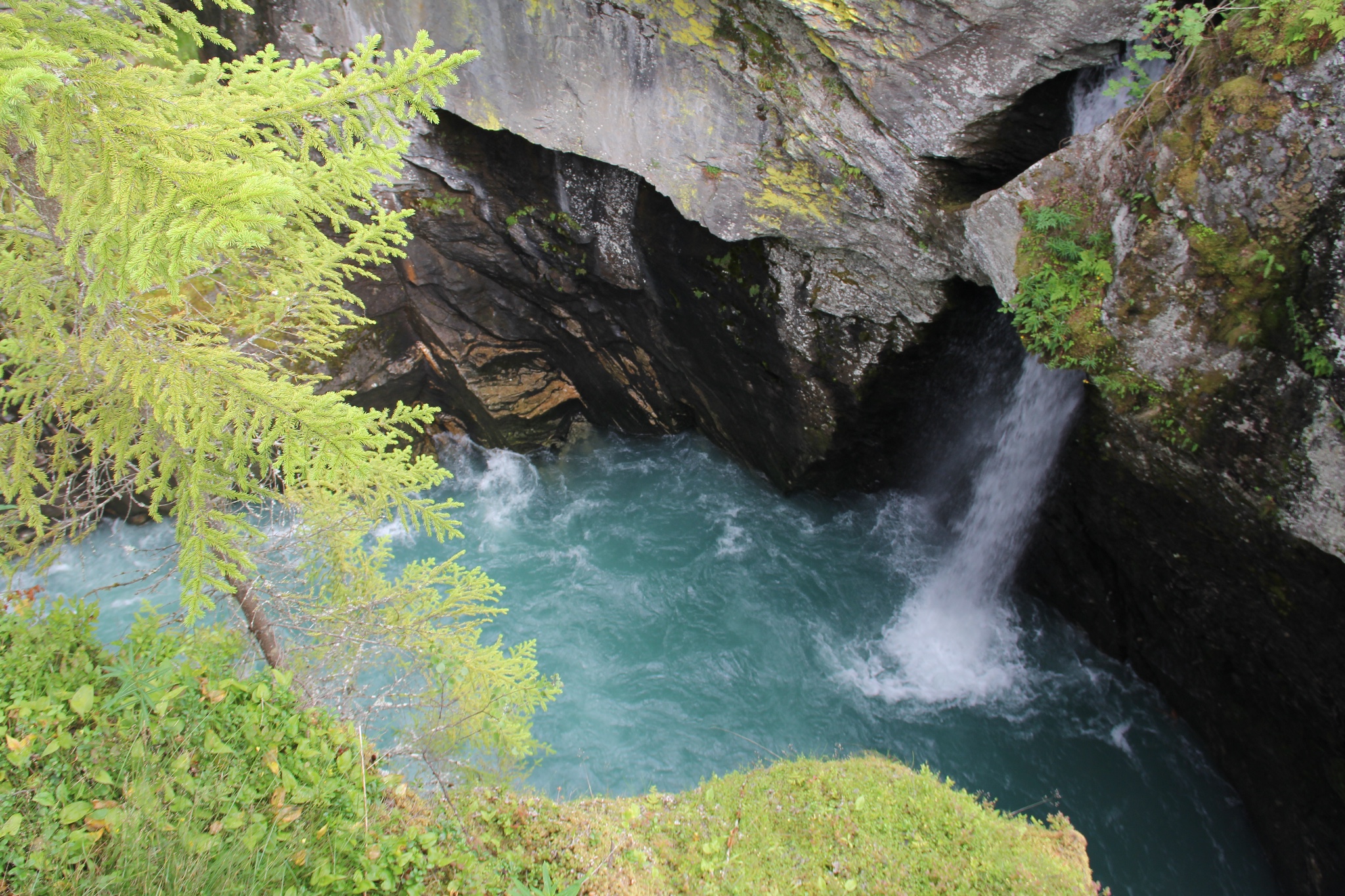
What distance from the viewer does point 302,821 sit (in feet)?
14.7

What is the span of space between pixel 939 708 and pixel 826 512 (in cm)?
453

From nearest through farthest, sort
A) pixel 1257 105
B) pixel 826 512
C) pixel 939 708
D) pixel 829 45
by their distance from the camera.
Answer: pixel 1257 105 < pixel 829 45 < pixel 939 708 < pixel 826 512

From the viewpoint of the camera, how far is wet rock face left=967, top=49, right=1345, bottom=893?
5.95 m

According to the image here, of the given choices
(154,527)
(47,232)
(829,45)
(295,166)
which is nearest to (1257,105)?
(829,45)

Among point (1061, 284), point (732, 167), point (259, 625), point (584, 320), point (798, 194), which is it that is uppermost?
point (732, 167)

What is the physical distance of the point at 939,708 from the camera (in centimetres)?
1073

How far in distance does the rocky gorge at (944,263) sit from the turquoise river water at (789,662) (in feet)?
2.62

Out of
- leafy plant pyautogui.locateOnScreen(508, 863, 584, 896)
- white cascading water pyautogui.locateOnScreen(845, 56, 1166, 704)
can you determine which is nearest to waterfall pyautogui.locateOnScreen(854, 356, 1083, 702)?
white cascading water pyautogui.locateOnScreen(845, 56, 1166, 704)

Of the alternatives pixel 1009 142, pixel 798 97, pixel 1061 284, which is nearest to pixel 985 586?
pixel 1061 284

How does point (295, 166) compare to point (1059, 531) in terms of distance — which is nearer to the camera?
point (295, 166)

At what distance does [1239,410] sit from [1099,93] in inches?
162

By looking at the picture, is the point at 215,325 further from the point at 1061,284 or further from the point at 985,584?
the point at 985,584

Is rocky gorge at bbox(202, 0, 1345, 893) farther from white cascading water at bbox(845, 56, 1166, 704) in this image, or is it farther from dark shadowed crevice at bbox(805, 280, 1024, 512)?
white cascading water at bbox(845, 56, 1166, 704)

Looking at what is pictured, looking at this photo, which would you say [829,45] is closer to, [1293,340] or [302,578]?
[1293,340]
